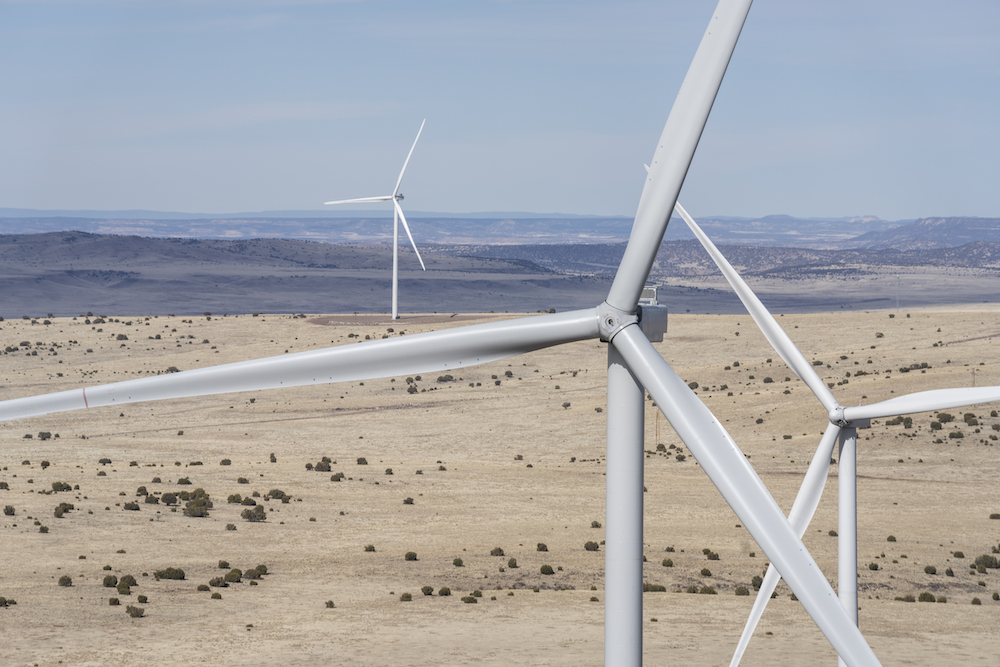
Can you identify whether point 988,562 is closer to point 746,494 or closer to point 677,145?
point 746,494

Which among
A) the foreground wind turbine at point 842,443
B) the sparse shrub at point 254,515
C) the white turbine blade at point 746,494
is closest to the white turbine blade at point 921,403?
the foreground wind turbine at point 842,443

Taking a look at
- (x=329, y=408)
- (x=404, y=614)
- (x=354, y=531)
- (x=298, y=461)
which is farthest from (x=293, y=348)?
(x=404, y=614)

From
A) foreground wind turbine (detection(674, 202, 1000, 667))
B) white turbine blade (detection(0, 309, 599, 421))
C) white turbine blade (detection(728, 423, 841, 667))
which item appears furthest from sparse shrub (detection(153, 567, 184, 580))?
white turbine blade (detection(0, 309, 599, 421))

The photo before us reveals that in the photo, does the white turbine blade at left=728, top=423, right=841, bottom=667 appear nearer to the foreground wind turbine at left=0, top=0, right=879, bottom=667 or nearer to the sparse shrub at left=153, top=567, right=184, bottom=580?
the foreground wind turbine at left=0, top=0, right=879, bottom=667

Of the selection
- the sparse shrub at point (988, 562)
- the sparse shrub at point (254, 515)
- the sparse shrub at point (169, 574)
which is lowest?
the sparse shrub at point (169, 574)

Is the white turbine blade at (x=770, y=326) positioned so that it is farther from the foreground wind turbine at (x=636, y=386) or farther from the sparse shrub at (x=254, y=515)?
the sparse shrub at (x=254, y=515)

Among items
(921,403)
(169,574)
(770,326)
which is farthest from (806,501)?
(169,574)
